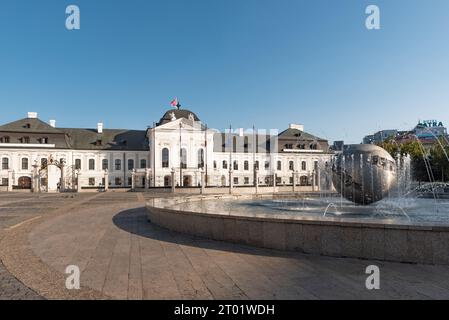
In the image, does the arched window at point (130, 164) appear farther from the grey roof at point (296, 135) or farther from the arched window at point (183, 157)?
the grey roof at point (296, 135)

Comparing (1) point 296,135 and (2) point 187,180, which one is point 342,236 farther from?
(1) point 296,135

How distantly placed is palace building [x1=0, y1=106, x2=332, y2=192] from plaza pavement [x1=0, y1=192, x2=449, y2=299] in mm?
45226

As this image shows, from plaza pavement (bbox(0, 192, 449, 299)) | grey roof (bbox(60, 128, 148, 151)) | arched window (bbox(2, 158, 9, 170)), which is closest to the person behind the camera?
plaza pavement (bbox(0, 192, 449, 299))

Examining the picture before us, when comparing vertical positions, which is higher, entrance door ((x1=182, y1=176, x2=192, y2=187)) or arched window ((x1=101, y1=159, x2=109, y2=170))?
arched window ((x1=101, y1=159, x2=109, y2=170))

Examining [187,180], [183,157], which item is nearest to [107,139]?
[183,157]

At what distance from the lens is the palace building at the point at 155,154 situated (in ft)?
192

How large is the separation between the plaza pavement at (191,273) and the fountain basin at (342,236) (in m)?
0.24

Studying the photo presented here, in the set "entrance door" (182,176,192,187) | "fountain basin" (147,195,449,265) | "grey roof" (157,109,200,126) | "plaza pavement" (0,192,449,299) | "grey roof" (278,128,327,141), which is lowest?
"entrance door" (182,176,192,187)

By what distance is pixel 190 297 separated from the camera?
4684 mm

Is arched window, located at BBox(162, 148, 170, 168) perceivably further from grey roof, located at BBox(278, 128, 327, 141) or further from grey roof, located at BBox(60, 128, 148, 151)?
grey roof, located at BBox(278, 128, 327, 141)

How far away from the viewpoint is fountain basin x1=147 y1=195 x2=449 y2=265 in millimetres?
6270

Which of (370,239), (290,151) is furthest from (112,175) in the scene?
(370,239)

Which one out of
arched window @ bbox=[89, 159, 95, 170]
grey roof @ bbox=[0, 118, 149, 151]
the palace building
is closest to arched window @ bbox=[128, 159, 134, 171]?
the palace building
